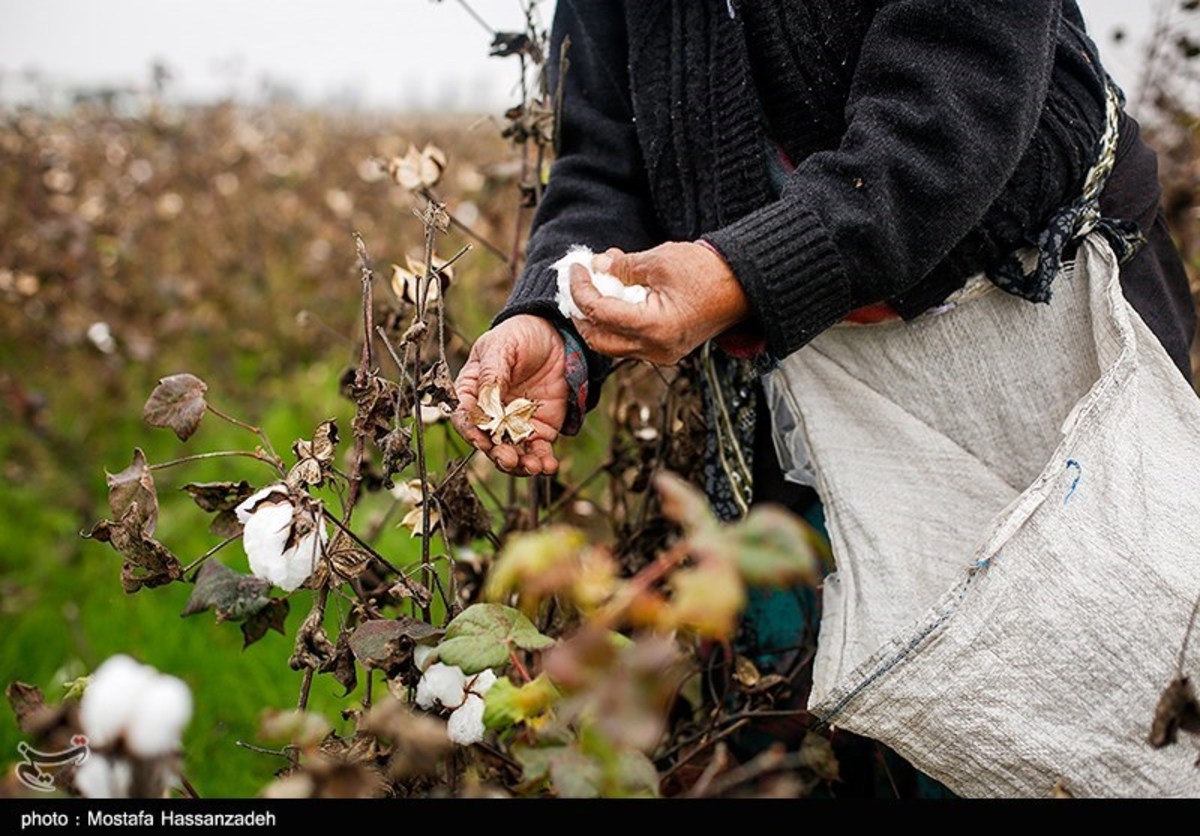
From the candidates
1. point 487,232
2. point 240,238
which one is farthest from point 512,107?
point 240,238

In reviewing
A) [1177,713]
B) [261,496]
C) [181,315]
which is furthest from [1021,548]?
[181,315]

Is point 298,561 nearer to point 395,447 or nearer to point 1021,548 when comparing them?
point 395,447

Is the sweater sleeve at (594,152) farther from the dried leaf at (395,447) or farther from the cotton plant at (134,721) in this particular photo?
the cotton plant at (134,721)

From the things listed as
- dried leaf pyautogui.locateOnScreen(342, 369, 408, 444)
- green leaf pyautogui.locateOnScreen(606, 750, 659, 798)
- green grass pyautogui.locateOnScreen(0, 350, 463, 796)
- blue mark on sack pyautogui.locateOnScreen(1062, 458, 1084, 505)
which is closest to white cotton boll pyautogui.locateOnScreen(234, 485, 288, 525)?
dried leaf pyautogui.locateOnScreen(342, 369, 408, 444)

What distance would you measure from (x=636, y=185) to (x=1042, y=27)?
529 mm

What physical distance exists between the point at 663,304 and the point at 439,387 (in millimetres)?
232

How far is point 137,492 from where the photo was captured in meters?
1.08

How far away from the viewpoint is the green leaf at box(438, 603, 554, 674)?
0.93 m

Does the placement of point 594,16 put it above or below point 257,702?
above

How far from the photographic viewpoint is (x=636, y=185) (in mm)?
1451

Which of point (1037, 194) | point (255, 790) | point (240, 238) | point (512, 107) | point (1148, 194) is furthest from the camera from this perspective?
point (240, 238)

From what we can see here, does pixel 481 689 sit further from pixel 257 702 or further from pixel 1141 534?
pixel 257 702

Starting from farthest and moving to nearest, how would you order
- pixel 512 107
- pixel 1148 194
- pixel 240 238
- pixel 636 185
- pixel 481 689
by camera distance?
pixel 240 238, pixel 512 107, pixel 636 185, pixel 1148 194, pixel 481 689

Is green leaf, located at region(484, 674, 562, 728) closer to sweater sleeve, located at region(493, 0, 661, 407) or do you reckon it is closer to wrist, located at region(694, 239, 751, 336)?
wrist, located at region(694, 239, 751, 336)
